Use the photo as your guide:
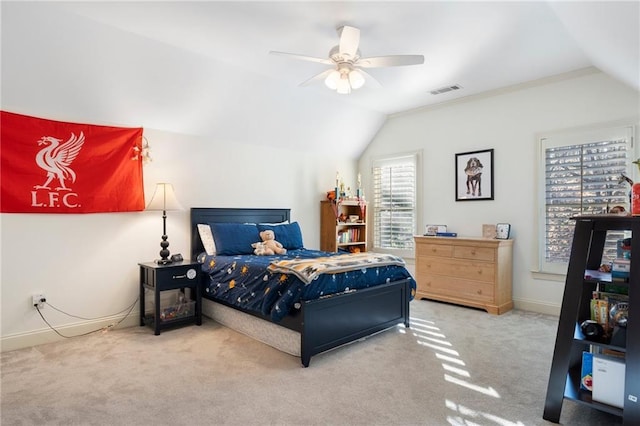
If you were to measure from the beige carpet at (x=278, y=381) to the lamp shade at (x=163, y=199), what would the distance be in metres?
1.29

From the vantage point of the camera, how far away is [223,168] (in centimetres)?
482

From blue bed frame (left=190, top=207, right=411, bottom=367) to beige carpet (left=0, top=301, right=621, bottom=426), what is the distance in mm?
123

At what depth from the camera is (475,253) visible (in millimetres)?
4570

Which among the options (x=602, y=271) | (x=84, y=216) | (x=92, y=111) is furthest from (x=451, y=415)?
(x=92, y=111)

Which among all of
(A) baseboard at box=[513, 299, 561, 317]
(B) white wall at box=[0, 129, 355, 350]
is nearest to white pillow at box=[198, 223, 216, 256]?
(B) white wall at box=[0, 129, 355, 350]

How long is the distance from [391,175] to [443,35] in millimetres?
2962

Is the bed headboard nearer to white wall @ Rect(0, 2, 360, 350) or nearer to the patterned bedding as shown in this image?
white wall @ Rect(0, 2, 360, 350)

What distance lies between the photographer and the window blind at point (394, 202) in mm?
5848

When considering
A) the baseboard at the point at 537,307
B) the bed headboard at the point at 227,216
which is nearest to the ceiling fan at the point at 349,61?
the bed headboard at the point at 227,216

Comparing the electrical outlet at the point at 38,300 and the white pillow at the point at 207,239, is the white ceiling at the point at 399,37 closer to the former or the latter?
the white pillow at the point at 207,239

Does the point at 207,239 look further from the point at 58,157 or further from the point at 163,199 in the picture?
the point at 58,157

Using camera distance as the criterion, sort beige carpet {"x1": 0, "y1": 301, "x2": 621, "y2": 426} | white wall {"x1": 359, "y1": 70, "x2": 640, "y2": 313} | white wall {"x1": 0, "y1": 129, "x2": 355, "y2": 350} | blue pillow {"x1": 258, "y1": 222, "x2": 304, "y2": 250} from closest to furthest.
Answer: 1. beige carpet {"x1": 0, "y1": 301, "x2": 621, "y2": 426}
2. white wall {"x1": 0, "y1": 129, "x2": 355, "y2": 350}
3. white wall {"x1": 359, "y1": 70, "x2": 640, "y2": 313}
4. blue pillow {"x1": 258, "y1": 222, "x2": 304, "y2": 250}

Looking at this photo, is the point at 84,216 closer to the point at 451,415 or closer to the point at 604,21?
the point at 451,415

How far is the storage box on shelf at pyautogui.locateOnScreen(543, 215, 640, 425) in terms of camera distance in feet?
6.18
